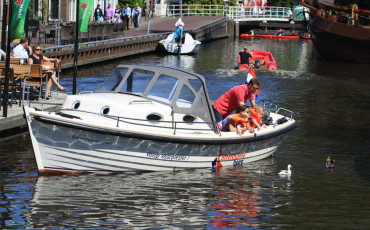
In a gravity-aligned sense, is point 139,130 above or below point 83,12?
below

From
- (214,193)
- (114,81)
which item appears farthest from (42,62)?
(214,193)

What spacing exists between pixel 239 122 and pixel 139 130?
2334mm

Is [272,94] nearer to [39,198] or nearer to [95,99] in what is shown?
[95,99]

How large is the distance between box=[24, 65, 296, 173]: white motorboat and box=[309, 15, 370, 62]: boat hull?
99.3 ft

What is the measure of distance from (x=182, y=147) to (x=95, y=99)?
183 centimetres

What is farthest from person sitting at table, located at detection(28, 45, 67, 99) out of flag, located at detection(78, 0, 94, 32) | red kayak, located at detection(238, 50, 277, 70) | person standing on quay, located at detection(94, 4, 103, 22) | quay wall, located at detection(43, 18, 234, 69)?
person standing on quay, located at detection(94, 4, 103, 22)

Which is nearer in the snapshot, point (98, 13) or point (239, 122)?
point (239, 122)

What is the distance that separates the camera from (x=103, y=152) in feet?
40.2

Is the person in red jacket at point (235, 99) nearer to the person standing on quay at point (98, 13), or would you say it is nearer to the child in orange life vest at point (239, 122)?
the child in orange life vest at point (239, 122)

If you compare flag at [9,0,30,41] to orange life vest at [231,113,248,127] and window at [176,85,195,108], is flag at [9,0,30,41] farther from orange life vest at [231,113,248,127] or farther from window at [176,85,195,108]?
orange life vest at [231,113,248,127]

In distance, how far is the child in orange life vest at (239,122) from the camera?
44.4 feet

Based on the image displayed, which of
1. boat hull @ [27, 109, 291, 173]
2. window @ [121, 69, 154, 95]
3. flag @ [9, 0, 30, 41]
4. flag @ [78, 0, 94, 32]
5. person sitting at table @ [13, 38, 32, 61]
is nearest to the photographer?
boat hull @ [27, 109, 291, 173]

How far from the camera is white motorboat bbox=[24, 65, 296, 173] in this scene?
11992 millimetres

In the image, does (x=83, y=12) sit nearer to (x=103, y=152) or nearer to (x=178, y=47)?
(x=103, y=152)
